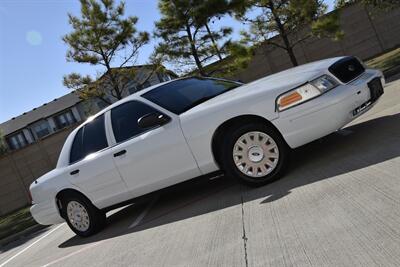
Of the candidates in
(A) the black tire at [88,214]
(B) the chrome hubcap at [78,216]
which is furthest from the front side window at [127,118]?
(B) the chrome hubcap at [78,216]

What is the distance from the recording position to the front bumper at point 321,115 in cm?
481

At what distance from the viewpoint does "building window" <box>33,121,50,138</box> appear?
48031 mm

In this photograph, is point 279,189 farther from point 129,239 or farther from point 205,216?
point 129,239

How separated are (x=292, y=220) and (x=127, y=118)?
2.99 metres

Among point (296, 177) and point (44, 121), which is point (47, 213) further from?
point (44, 121)

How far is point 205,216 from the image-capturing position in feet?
16.9

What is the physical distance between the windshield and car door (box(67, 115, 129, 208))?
3.04ft

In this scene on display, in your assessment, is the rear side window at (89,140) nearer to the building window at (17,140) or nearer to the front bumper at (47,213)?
the front bumper at (47,213)

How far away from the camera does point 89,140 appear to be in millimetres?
6578

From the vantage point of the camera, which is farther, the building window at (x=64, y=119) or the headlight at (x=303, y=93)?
the building window at (x=64, y=119)

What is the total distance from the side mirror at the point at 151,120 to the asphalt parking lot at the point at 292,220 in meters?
1.15

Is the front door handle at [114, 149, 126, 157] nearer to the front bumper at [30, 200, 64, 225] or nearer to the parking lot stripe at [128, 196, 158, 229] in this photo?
A: the parking lot stripe at [128, 196, 158, 229]

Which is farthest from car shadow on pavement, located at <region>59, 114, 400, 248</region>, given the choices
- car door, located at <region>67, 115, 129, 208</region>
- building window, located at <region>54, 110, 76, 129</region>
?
building window, located at <region>54, 110, 76, 129</region>

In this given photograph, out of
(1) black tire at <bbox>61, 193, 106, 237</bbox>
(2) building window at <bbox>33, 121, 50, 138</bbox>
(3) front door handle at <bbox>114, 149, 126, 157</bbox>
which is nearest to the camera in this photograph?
(3) front door handle at <bbox>114, 149, 126, 157</bbox>
